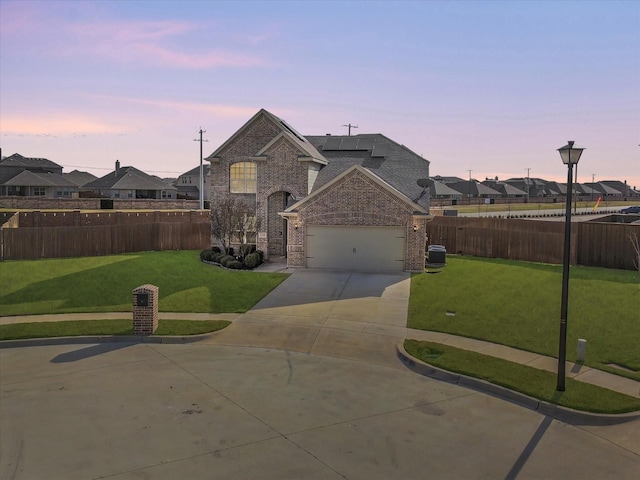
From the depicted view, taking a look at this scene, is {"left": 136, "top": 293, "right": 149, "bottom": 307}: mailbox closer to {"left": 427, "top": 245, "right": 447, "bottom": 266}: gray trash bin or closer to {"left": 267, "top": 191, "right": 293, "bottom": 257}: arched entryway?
{"left": 267, "top": 191, "right": 293, "bottom": 257}: arched entryway

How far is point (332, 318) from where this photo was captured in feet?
61.0

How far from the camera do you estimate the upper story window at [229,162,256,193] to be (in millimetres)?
31391

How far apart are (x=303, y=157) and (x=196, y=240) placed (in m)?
10.4

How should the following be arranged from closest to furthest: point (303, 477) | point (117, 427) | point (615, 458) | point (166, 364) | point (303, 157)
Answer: point (303, 477) < point (615, 458) < point (117, 427) < point (166, 364) < point (303, 157)

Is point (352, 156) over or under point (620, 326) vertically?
over

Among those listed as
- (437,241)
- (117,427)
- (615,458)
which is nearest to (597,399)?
(615,458)

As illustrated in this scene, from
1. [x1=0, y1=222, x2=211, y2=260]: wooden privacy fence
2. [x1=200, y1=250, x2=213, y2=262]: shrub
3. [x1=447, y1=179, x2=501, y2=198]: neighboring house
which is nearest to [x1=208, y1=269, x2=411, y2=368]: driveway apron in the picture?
[x1=200, y1=250, x2=213, y2=262]: shrub

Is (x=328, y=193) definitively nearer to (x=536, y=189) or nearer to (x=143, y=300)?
(x=143, y=300)

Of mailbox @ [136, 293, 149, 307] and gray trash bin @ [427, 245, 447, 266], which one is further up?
gray trash bin @ [427, 245, 447, 266]

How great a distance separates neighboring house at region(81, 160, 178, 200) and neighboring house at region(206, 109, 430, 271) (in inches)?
2056

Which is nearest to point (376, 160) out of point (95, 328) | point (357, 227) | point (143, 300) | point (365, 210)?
point (365, 210)

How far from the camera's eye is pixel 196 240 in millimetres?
35281

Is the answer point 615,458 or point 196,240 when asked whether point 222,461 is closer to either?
point 615,458

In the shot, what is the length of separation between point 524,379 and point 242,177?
2235 cm
